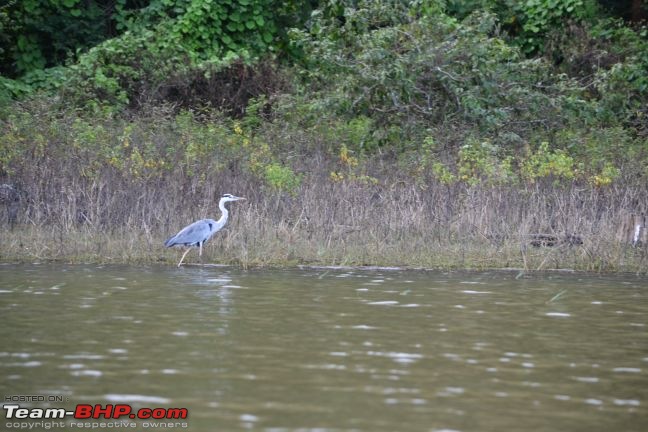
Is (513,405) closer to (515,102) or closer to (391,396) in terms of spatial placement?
(391,396)

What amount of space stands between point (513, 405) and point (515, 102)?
431 inches

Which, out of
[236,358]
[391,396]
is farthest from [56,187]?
[391,396]

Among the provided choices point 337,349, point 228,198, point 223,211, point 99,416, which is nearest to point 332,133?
point 228,198

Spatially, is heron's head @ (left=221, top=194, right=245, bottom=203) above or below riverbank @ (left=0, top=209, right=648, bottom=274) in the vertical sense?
above

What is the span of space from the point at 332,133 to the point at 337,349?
9.05 meters

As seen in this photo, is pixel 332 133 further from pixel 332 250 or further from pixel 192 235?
pixel 192 235

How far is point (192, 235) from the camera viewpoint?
1130 centimetres

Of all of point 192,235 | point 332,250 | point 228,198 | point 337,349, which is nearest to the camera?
point 337,349

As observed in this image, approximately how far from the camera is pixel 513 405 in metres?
5.34

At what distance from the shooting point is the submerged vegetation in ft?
38.3

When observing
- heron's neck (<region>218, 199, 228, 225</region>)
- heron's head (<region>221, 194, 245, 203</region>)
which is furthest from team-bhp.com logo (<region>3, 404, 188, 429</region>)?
heron's head (<region>221, 194, 245, 203</region>)

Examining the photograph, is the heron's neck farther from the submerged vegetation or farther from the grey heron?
the submerged vegetation

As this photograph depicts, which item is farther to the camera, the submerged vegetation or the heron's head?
the heron's head

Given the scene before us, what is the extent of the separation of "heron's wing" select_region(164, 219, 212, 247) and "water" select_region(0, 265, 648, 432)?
0.96m
